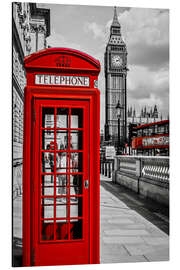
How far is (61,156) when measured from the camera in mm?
3305

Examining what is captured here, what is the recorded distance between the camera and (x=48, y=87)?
319cm

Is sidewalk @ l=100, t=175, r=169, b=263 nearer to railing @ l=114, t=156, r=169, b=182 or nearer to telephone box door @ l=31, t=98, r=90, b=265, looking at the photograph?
telephone box door @ l=31, t=98, r=90, b=265

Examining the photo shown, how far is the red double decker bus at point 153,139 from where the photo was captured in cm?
1723

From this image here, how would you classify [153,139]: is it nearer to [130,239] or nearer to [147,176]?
[147,176]

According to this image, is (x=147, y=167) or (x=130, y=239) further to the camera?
(x=147, y=167)

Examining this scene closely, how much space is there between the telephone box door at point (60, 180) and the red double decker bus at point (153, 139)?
14.2 m

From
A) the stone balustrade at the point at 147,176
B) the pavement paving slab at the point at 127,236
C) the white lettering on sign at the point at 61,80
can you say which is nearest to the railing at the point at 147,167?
the stone balustrade at the point at 147,176

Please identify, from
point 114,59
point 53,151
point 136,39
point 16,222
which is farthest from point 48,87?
point 114,59

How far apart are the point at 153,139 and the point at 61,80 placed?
53.4ft

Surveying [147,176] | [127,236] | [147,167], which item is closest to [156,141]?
[147,167]

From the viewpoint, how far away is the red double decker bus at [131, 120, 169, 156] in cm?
1723

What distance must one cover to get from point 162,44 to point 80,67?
4.71 m
